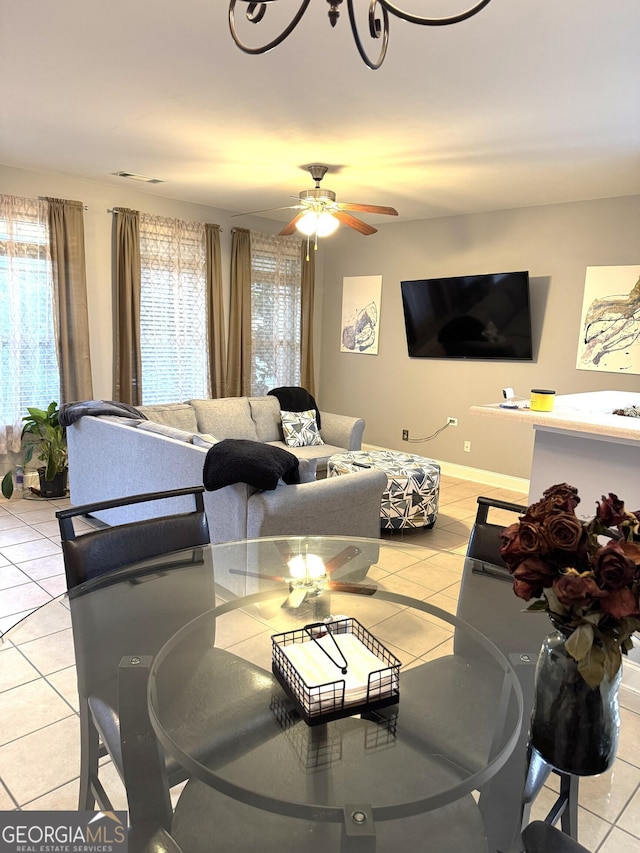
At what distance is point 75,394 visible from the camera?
5.09m

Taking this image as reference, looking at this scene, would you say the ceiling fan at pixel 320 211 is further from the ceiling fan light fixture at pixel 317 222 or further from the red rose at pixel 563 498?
the red rose at pixel 563 498

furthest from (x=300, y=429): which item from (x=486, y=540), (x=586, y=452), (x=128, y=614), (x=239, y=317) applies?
(x=128, y=614)

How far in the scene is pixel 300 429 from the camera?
5.46 meters

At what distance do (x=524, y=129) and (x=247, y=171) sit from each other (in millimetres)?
2046

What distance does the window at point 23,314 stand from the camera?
15.1ft

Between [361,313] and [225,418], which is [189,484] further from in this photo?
[361,313]

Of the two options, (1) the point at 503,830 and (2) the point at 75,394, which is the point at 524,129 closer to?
(1) the point at 503,830

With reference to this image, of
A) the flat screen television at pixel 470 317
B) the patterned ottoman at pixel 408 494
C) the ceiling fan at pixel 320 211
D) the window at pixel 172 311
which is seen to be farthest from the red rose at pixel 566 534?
the window at pixel 172 311

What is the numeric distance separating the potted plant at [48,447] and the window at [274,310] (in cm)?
222

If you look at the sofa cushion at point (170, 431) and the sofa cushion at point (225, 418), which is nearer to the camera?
the sofa cushion at point (170, 431)

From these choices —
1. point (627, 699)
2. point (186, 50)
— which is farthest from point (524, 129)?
point (627, 699)

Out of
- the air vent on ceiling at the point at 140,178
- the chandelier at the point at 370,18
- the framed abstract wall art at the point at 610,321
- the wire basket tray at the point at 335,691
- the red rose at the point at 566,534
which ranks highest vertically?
the air vent on ceiling at the point at 140,178

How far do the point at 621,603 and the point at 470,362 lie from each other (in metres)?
5.13

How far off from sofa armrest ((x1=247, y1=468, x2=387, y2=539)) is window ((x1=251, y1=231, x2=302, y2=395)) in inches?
132
